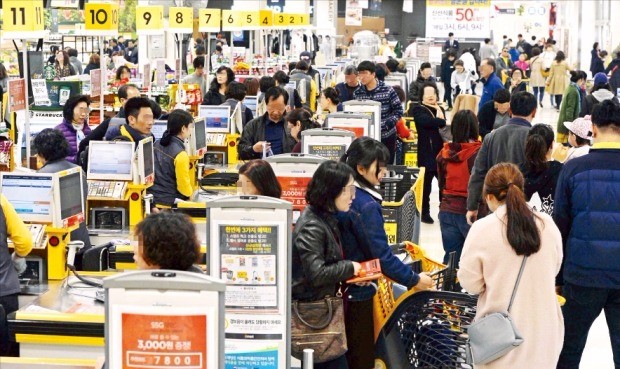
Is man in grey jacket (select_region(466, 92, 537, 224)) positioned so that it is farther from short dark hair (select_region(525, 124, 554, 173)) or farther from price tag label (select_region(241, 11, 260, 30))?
price tag label (select_region(241, 11, 260, 30))

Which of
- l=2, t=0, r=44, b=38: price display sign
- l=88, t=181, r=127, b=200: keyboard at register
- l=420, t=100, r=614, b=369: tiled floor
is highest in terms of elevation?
l=2, t=0, r=44, b=38: price display sign

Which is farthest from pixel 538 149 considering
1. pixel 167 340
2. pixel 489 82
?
pixel 489 82

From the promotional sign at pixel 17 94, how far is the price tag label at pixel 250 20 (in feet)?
29.0

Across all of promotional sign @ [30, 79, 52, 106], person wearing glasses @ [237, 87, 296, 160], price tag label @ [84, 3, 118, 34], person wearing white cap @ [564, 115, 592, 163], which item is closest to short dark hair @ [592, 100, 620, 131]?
person wearing white cap @ [564, 115, 592, 163]

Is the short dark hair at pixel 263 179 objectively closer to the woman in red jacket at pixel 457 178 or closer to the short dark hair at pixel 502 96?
the woman in red jacket at pixel 457 178

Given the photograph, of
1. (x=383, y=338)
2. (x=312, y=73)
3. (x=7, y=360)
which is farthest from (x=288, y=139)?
(x=312, y=73)

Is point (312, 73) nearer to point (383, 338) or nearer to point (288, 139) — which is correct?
point (288, 139)

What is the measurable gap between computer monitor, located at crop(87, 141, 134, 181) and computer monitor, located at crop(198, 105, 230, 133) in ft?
12.7

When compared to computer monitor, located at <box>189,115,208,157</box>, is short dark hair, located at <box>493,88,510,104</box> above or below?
above

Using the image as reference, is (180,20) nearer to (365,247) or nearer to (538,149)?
(538,149)

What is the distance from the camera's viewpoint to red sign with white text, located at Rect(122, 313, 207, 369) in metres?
3.37

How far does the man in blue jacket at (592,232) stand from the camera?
17.4 ft

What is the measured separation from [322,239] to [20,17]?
5062mm

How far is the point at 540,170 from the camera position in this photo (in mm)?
6727
